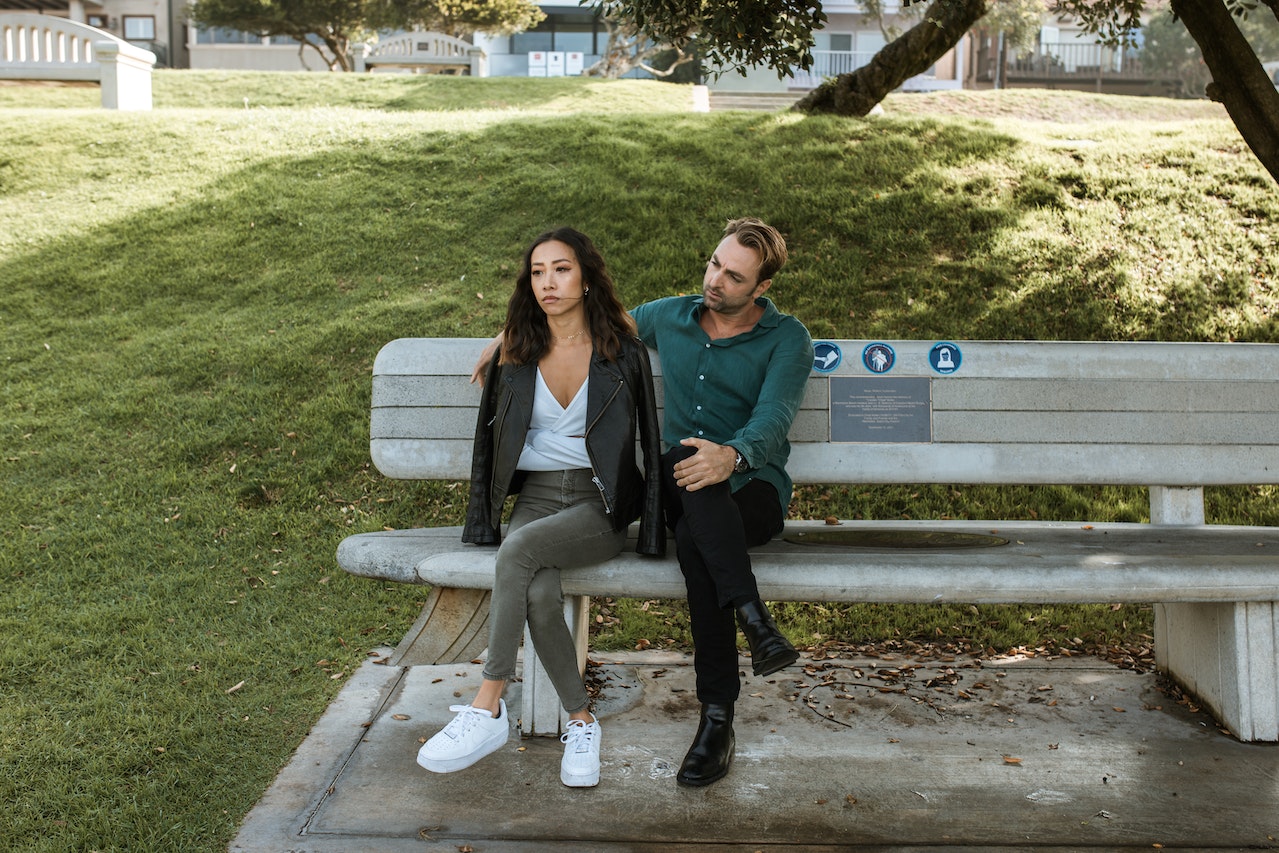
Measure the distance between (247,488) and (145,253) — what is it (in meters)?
3.53

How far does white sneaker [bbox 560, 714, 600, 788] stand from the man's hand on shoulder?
2.46ft

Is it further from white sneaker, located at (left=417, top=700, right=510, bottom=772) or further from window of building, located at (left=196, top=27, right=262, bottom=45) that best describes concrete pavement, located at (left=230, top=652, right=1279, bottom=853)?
window of building, located at (left=196, top=27, right=262, bottom=45)

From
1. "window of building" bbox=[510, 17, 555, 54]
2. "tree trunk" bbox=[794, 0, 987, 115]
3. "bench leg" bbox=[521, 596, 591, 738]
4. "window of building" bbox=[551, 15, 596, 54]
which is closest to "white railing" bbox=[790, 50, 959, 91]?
"window of building" bbox=[551, 15, 596, 54]

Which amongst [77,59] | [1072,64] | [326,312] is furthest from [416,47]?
[1072,64]

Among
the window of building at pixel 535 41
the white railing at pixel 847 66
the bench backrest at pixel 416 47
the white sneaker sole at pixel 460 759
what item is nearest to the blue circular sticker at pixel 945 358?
the white sneaker sole at pixel 460 759

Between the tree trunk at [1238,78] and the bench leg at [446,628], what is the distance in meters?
4.83

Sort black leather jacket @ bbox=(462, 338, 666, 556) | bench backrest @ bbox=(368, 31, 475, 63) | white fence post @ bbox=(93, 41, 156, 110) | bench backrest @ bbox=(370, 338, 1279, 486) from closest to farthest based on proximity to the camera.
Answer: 1. black leather jacket @ bbox=(462, 338, 666, 556)
2. bench backrest @ bbox=(370, 338, 1279, 486)
3. white fence post @ bbox=(93, 41, 156, 110)
4. bench backrest @ bbox=(368, 31, 475, 63)

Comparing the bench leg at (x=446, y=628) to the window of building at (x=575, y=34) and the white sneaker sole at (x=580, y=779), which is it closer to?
the white sneaker sole at (x=580, y=779)

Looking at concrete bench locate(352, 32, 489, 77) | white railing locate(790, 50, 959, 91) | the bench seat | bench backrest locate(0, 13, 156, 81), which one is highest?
white railing locate(790, 50, 959, 91)

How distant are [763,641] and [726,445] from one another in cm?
58

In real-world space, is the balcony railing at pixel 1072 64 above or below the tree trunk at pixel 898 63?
above

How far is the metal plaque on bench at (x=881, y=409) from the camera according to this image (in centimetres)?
403

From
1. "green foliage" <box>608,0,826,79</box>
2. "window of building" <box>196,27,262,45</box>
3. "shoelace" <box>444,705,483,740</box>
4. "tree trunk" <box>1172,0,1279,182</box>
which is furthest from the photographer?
"window of building" <box>196,27,262,45</box>

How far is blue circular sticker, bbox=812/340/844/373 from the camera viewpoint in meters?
3.99
